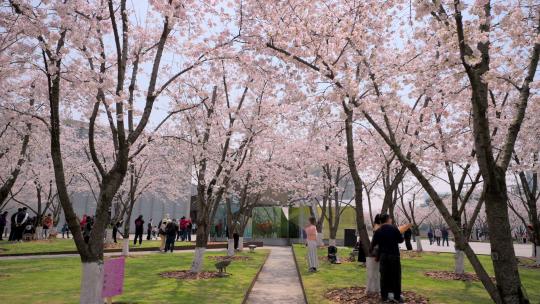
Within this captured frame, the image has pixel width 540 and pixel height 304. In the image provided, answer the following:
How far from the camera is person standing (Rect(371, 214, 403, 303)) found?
8320 millimetres

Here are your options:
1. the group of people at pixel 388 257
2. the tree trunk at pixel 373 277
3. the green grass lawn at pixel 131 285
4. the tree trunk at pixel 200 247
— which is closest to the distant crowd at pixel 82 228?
the green grass lawn at pixel 131 285

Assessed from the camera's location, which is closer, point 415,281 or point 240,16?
point 240,16

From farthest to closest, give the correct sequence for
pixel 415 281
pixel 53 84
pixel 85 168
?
pixel 85 168 → pixel 415 281 → pixel 53 84

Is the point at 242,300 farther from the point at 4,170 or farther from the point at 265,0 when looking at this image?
the point at 4,170

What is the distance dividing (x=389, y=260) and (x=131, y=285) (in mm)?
6712

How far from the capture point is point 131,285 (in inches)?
404

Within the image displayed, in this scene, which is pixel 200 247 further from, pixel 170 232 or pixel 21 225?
pixel 21 225

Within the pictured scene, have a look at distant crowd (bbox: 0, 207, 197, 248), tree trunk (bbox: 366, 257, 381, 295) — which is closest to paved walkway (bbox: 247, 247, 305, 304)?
tree trunk (bbox: 366, 257, 381, 295)

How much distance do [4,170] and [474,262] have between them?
28.4m

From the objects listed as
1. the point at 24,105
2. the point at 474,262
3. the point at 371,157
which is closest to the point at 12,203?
the point at 24,105

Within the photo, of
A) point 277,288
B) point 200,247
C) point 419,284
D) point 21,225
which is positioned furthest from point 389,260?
point 21,225

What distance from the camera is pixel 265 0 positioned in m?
8.70

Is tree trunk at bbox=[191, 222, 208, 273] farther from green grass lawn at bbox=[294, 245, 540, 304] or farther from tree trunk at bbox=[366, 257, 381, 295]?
tree trunk at bbox=[366, 257, 381, 295]

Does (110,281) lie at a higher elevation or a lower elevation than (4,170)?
lower
